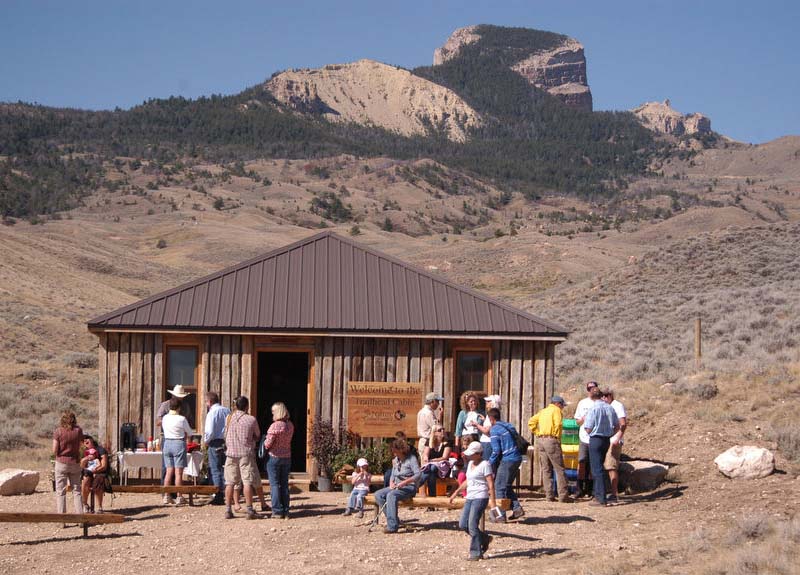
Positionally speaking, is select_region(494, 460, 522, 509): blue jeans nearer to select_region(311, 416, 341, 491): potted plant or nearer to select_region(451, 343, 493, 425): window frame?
select_region(451, 343, 493, 425): window frame

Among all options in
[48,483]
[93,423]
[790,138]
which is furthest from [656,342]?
[790,138]

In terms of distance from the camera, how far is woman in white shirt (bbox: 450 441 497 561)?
9.35 metres

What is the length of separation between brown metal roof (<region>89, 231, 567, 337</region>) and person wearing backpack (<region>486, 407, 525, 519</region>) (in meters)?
2.79

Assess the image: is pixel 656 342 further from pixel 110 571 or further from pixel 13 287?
pixel 13 287

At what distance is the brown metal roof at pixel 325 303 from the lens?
44.6 feet

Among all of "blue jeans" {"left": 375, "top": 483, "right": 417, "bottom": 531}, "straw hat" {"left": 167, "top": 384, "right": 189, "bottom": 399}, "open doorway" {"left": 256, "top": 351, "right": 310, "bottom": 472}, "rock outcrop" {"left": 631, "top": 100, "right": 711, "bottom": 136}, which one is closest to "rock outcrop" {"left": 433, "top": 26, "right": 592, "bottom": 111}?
"rock outcrop" {"left": 631, "top": 100, "right": 711, "bottom": 136}

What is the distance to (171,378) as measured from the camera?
13.7 meters

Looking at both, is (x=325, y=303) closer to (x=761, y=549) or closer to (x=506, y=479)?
(x=506, y=479)

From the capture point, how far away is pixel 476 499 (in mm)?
9344

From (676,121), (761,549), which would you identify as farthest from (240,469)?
(676,121)

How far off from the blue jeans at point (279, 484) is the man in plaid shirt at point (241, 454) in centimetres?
25

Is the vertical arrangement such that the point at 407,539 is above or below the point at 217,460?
below

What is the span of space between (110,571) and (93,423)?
43.1ft

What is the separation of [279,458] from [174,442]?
1.69 m
